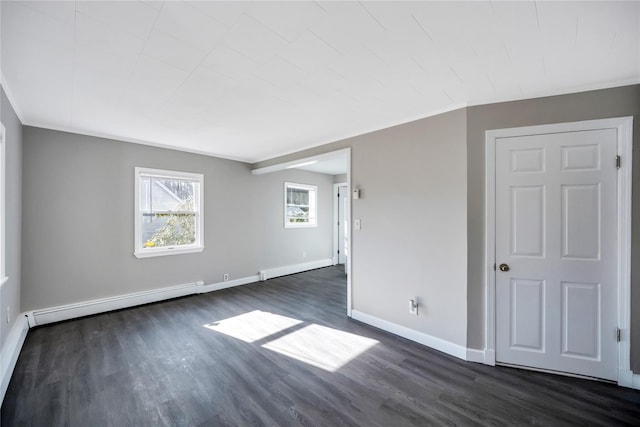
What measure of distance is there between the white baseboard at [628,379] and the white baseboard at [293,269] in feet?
15.9

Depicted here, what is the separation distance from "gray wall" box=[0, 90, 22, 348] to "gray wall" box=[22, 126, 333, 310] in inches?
8.8

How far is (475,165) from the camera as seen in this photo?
2.47 m

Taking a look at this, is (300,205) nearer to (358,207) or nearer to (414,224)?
(358,207)

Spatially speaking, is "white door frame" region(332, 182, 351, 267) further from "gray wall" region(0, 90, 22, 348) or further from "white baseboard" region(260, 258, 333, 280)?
"gray wall" region(0, 90, 22, 348)

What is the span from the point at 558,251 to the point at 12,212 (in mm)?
5088

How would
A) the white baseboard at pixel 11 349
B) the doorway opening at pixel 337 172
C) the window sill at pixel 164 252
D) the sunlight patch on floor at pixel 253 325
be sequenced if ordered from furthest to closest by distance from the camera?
the window sill at pixel 164 252, the doorway opening at pixel 337 172, the sunlight patch on floor at pixel 253 325, the white baseboard at pixel 11 349

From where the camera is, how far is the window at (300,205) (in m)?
6.01

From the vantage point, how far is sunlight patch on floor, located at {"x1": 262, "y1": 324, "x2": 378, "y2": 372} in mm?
2467

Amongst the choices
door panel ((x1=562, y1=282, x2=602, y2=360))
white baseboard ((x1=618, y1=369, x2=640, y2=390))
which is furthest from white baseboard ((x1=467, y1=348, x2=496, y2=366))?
white baseboard ((x1=618, y1=369, x2=640, y2=390))

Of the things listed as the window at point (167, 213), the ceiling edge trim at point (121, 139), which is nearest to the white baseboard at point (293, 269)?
the window at point (167, 213)

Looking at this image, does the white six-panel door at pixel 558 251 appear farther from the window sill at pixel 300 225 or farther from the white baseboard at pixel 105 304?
the white baseboard at pixel 105 304

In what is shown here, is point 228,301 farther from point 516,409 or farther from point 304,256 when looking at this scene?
point 516,409

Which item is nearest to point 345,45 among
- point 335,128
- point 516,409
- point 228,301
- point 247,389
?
point 335,128

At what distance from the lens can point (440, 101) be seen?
96.6 inches
